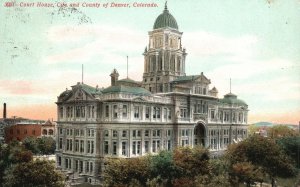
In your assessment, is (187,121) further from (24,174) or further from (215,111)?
(24,174)

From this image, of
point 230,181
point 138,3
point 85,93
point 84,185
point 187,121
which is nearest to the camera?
point 138,3

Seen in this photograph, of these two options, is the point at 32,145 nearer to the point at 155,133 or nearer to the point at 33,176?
the point at 155,133

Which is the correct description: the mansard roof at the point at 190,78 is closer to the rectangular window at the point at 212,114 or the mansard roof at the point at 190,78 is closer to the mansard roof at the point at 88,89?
the rectangular window at the point at 212,114

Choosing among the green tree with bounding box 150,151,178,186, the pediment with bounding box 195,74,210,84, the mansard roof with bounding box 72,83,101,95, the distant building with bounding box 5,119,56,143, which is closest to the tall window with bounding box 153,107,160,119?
the mansard roof with bounding box 72,83,101,95

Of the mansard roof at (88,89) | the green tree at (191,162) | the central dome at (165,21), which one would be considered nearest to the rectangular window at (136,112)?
the mansard roof at (88,89)

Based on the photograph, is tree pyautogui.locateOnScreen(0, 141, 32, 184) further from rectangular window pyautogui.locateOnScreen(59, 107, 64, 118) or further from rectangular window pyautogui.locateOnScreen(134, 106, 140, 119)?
rectangular window pyautogui.locateOnScreen(134, 106, 140, 119)

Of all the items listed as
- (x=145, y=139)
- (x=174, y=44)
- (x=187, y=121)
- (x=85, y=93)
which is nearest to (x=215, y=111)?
(x=187, y=121)

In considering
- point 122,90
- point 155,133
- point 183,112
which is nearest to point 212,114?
point 183,112
